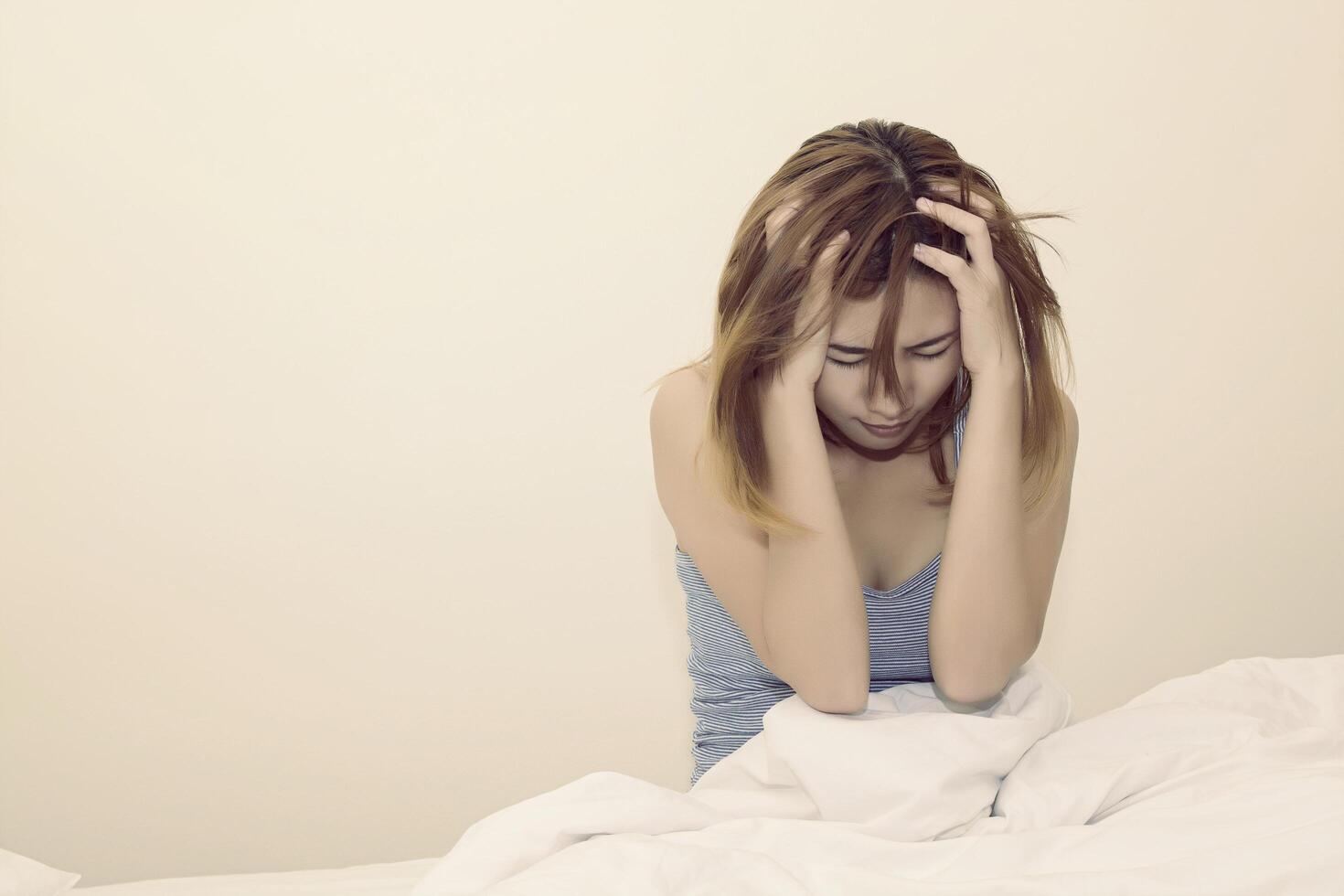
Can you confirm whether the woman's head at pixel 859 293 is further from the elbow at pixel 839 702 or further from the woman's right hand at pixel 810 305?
the elbow at pixel 839 702

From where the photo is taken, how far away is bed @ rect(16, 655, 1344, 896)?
928mm

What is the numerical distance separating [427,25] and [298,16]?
0.74 ft

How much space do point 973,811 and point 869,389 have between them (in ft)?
1.47

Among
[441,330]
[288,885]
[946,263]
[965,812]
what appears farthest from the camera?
[441,330]

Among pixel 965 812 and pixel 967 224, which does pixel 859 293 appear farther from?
pixel 965 812

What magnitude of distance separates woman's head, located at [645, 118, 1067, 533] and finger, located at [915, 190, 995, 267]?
0.05 feet

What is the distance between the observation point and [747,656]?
1504mm

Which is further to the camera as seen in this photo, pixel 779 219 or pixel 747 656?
pixel 747 656

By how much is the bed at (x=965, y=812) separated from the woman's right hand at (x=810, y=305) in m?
0.36

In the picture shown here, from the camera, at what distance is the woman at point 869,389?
4.09ft

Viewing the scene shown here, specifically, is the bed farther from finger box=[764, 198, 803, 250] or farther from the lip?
finger box=[764, 198, 803, 250]

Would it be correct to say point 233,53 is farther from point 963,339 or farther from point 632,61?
point 963,339

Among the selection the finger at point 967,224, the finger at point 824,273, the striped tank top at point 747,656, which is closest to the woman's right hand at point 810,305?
the finger at point 824,273

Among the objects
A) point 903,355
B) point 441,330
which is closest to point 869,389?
point 903,355
